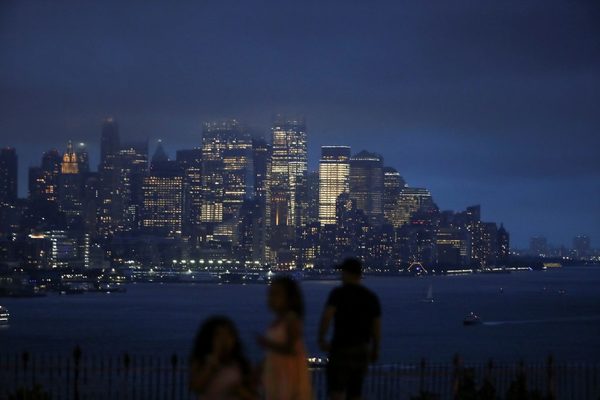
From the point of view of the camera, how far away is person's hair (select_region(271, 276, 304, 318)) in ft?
26.2

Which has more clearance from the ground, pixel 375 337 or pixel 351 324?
pixel 351 324

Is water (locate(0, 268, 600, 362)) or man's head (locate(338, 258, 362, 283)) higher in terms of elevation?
man's head (locate(338, 258, 362, 283))

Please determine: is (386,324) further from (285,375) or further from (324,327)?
(285,375)

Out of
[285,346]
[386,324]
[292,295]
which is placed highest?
[292,295]

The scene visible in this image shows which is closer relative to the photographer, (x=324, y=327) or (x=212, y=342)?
(x=212, y=342)

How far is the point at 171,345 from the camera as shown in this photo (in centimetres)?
6291

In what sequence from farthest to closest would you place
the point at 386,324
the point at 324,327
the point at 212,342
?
the point at 386,324, the point at 324,327, the point at 212,342

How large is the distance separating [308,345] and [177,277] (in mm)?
133614

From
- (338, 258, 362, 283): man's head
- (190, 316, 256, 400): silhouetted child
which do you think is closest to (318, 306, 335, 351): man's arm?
(338, 258, 362, 283): man's head

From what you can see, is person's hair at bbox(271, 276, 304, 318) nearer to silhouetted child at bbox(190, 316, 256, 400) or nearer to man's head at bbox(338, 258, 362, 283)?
silhouetted child at bbox(190, 316, 256, 400)

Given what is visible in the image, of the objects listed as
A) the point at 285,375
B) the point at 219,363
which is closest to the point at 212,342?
the point at 219,363

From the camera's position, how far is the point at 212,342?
24.3 feet

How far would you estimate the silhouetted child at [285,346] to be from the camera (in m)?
8.01

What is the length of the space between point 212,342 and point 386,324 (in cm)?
7889
